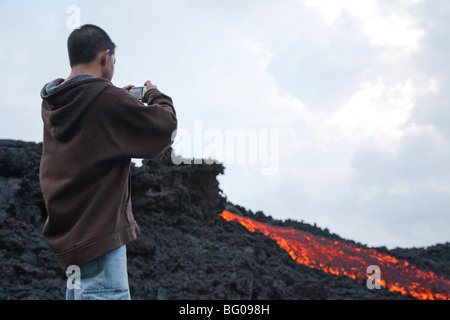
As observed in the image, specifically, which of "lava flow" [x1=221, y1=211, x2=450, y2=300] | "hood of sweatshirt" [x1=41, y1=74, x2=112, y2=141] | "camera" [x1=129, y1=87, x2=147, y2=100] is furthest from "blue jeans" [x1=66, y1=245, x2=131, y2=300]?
"lava flow" [x1=221, y1=211, x2=450, y2=300]

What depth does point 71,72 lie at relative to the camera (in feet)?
10.1

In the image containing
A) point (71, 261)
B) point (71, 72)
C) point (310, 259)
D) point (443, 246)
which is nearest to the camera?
point (71, 261)

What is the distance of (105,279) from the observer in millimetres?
2719

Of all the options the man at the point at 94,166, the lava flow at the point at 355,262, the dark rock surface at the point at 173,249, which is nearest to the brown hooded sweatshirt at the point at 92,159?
the man at the point at 94,166

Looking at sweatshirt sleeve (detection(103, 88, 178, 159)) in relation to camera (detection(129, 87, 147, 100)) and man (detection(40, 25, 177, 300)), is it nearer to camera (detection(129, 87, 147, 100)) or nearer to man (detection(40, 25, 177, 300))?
man (detection(40, 25, 177, 300))

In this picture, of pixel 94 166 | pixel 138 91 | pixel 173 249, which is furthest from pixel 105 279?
pixel 173 249

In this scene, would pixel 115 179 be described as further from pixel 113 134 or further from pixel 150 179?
pixel 150 179

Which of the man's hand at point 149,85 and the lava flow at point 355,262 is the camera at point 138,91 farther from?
the lava flow at point 355,262

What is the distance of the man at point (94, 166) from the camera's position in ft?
9.02

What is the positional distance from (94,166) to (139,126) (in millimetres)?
398

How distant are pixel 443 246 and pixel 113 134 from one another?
2201 centimetres

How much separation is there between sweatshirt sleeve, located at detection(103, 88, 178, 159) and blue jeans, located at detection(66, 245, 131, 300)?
678 millimetres

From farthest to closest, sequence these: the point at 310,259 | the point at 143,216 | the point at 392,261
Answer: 1. the point at 392,261
2. the point at 310,259
3. the point at 143,216
